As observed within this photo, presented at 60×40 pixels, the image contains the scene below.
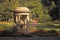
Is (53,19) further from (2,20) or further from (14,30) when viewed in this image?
(14,30)

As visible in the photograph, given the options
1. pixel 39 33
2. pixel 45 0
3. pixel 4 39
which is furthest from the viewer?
pixel 45 0

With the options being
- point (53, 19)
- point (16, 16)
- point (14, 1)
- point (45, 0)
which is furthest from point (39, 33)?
point (45, 0)

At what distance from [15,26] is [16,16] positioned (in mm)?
1025

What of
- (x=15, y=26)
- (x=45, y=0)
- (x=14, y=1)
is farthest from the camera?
(x=45, y=0)

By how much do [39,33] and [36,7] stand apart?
1334cm

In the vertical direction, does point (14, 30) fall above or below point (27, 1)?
below

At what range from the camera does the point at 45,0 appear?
3716 cm

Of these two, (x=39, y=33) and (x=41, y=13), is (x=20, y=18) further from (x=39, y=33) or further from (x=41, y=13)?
(x=41, y=13)

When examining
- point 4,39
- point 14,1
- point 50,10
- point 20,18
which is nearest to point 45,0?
point 50,10

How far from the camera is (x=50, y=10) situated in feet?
101

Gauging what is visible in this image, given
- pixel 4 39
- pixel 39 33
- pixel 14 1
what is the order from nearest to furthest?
pixel 4 39, pixel 39 33, pixel 14 1

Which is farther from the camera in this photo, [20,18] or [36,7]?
[36,7]

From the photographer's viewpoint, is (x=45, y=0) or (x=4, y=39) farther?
(x=45, y=0)

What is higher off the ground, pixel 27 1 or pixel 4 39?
pixel 27 1
